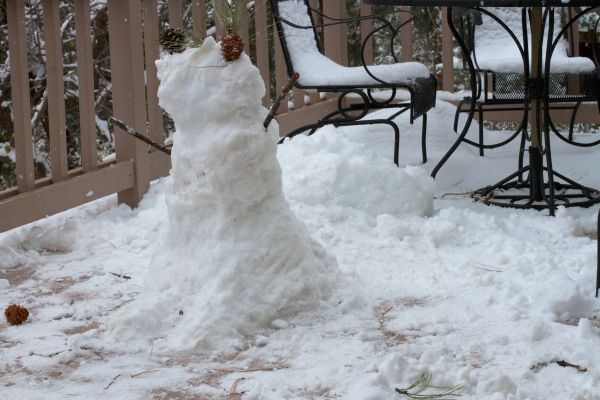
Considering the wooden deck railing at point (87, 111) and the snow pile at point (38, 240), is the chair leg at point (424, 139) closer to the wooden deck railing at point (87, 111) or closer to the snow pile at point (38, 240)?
the wooden deck railing at point (87, 111)

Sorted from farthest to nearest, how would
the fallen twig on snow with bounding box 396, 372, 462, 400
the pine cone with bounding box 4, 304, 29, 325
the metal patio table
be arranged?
1. the metal patio table
2. the pine cone with bounding box 4, 304, 29, 325
3. the fallen twig on snow with bounding box 396, 372, 462, 400

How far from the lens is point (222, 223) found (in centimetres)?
281

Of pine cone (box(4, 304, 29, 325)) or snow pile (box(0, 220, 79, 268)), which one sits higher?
pine cone (box(4, 304, 29, 325))

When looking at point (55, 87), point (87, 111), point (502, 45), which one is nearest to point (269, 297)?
point (55, 87)

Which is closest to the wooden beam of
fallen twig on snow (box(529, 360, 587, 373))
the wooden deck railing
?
the wooden deck railing

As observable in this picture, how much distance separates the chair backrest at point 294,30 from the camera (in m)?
4.74

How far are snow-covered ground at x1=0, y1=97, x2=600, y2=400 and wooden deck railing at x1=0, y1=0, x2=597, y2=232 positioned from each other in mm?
109

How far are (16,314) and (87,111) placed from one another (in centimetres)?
148

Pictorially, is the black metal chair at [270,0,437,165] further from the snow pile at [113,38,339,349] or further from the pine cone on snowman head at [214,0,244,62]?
the snow pile at [113,38,339,349]

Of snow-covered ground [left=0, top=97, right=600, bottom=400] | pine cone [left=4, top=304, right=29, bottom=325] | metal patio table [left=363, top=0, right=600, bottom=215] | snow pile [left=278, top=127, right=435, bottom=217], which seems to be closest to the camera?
snow-covered ground [left=0, top=97, right=600, bottom=400]

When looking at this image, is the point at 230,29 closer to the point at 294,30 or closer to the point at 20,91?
the point at 20,91

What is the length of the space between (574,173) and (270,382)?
8.97 ft

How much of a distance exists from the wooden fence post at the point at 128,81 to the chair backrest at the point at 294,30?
0.70 m

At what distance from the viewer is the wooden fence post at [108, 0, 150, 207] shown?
4270mm
